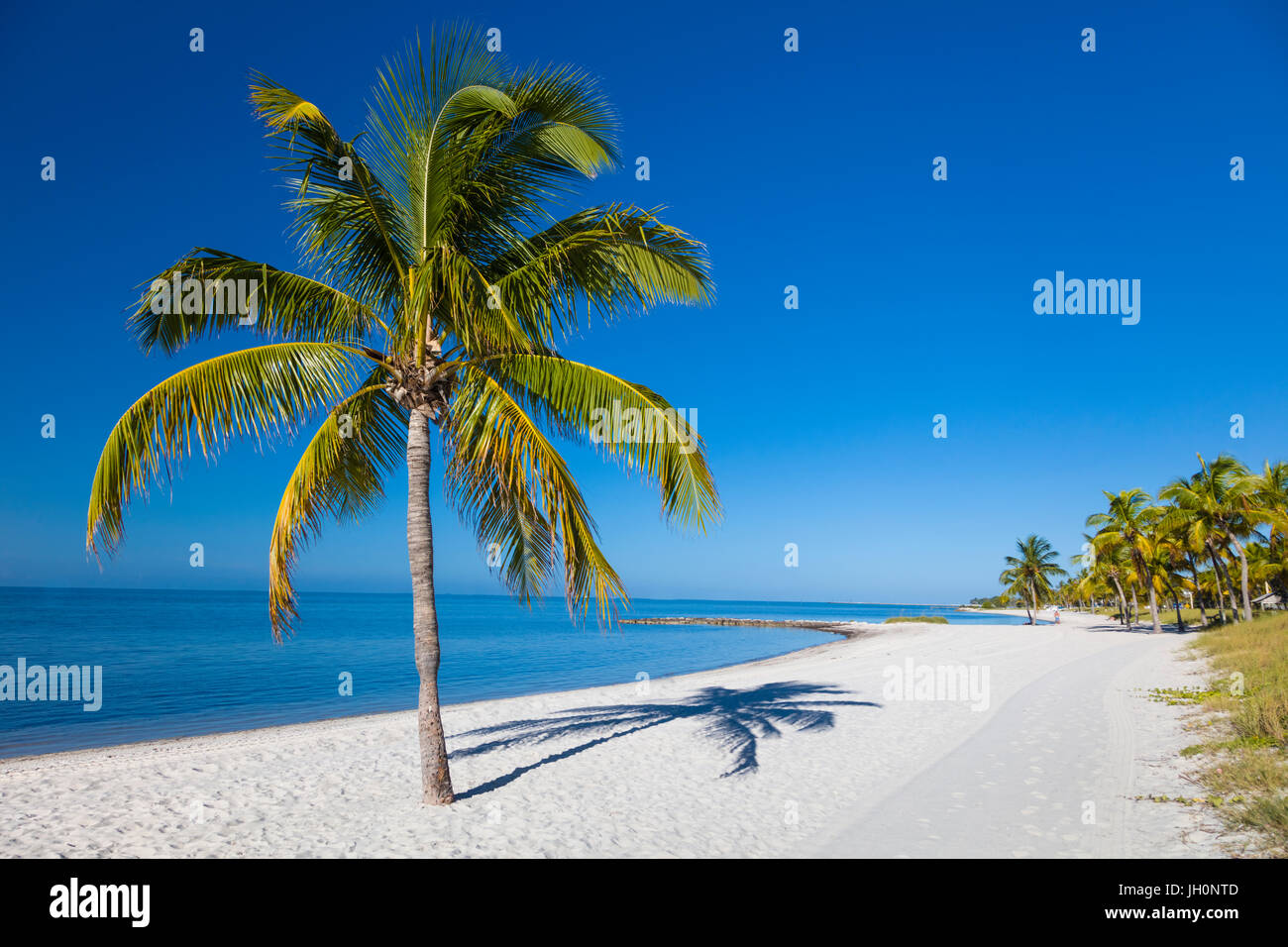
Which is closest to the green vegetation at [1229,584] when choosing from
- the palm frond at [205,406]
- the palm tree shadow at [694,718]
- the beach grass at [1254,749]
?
the beach grass at [1254,749]

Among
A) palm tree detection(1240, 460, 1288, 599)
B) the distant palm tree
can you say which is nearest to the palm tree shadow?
palm tree detection(1240, 460, 1288, 599)

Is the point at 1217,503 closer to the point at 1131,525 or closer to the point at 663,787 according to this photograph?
the point at 1131,525

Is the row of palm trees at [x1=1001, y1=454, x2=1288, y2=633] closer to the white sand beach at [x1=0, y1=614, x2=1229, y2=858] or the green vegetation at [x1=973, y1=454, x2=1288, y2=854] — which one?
the green vegetation at [x1=973, y1=454, x2=1288, y2=854]

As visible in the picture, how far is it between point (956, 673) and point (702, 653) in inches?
891

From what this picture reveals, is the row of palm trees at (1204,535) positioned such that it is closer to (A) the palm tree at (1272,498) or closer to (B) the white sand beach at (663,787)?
(A) the palm tree at (1272,498)

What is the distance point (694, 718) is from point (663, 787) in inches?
199

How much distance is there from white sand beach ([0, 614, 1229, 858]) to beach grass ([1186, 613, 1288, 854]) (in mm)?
360

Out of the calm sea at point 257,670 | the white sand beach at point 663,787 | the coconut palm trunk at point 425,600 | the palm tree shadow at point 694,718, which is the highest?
the coconut palm trunk at point 425,600

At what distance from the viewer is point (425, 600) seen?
6.93m

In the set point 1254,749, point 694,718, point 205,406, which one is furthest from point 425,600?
point 1254,749

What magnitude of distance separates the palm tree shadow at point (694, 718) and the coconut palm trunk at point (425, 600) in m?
0.63

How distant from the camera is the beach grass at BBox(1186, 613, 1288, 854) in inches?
222

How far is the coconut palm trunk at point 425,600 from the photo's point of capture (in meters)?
6.87
